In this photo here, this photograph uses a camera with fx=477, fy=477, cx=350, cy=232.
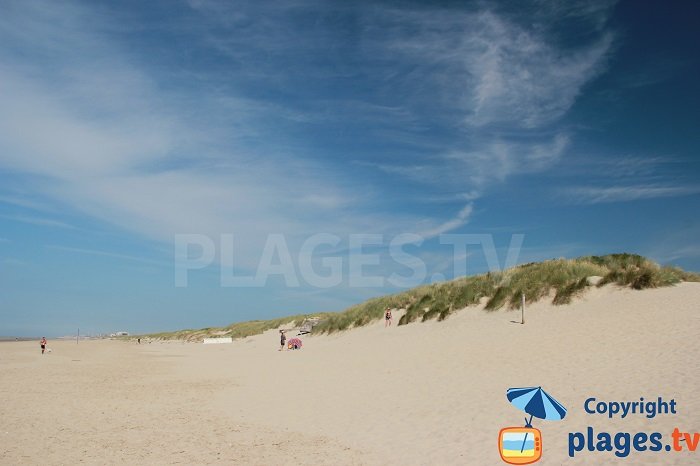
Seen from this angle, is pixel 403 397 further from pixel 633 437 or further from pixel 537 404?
pixel 633 437

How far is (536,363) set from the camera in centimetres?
1565

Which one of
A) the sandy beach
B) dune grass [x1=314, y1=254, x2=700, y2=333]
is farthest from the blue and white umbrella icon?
dune grass [x1=314, y1=254, x2=700, y2=333]

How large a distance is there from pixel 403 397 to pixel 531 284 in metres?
12.7

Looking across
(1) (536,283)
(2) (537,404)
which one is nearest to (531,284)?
(1) (536,283)

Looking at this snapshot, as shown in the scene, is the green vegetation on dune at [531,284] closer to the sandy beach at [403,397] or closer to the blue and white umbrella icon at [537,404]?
the sandy beach at [403,397]

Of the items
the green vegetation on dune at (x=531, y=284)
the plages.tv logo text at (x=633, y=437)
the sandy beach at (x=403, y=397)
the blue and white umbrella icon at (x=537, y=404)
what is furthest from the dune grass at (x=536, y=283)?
the plages.tv logo text at (x=633, y=437)

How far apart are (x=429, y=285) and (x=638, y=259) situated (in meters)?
14.1

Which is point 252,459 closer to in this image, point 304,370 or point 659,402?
point 659,402

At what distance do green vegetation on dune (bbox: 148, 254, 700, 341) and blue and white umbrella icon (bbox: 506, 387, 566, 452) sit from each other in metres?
11.3

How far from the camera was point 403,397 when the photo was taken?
46.6ft

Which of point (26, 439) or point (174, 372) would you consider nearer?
point (26, 439)

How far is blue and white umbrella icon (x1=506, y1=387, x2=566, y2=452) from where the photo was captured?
10.7 m

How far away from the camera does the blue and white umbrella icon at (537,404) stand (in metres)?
10.7

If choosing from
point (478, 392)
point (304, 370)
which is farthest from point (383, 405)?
point (304, 370)
